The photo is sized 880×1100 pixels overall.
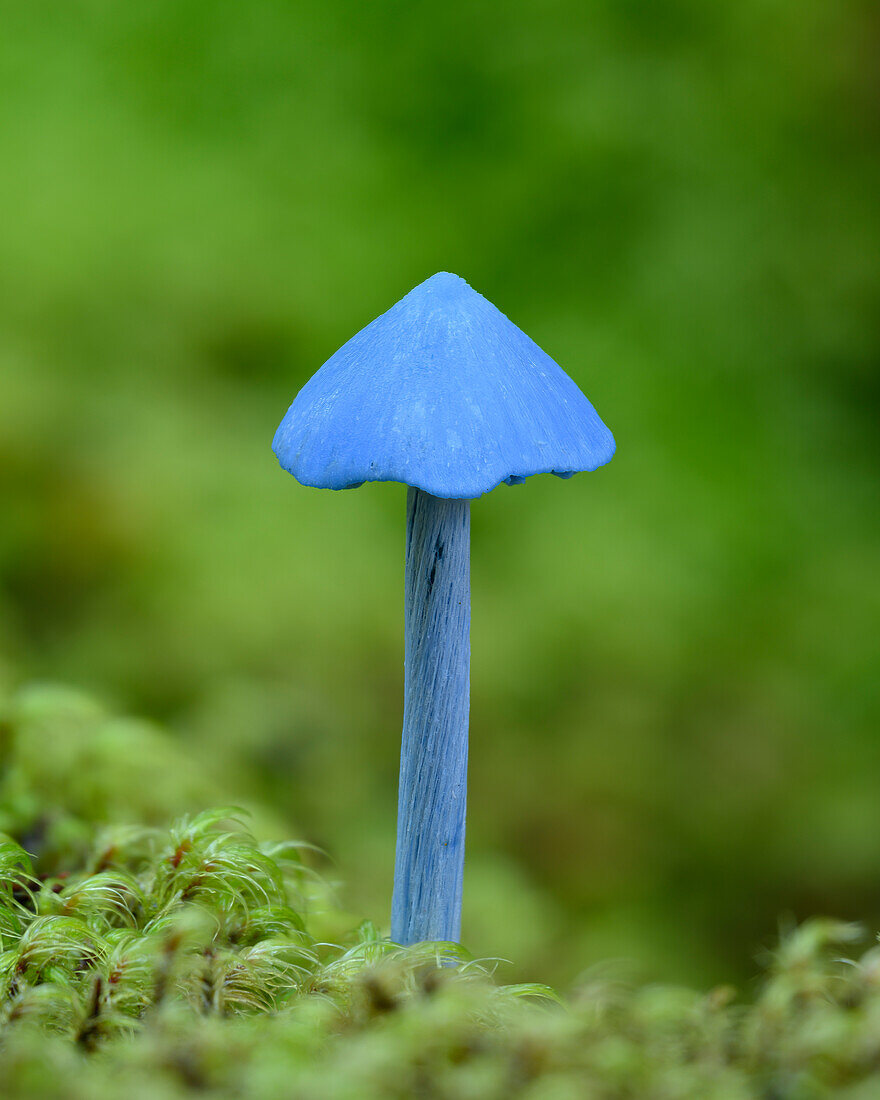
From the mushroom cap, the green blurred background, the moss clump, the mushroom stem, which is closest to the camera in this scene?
the moss clump

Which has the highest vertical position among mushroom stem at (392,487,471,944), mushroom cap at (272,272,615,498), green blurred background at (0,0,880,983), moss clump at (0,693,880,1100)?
green blurred background at (0,0,880,983)

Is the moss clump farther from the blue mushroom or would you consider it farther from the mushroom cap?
the mushroom cap

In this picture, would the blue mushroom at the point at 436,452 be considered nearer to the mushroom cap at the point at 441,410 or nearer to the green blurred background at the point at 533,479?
the mushroom cap at the point at 441,410

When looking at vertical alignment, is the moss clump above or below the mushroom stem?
below

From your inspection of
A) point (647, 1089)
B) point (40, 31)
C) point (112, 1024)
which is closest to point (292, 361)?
point (40, 31)

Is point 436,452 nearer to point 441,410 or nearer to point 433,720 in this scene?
point 441,410

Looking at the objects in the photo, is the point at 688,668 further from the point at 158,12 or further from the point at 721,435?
the point at 158,12

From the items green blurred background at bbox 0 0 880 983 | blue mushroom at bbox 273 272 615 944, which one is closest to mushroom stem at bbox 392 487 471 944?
blue mushroom at bbox 273 272 615 944
